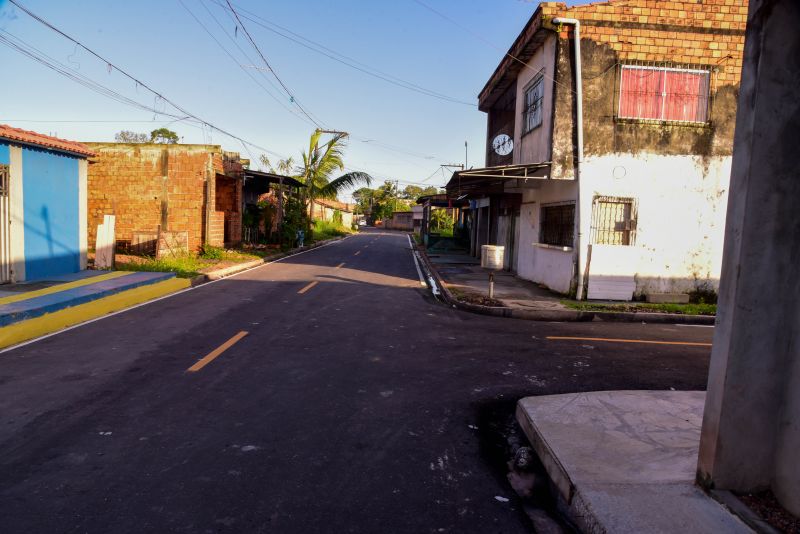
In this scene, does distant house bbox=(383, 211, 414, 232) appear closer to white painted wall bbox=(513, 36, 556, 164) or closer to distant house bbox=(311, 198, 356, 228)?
distant house bbox=(311, 198, 356, 228)

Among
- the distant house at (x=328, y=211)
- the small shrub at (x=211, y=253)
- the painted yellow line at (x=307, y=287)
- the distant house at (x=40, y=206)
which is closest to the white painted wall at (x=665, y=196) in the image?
the painted yellow line at (x=307, y=287)

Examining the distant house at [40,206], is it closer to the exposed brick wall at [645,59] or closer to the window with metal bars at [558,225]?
the exposed brick wall at [645,59]

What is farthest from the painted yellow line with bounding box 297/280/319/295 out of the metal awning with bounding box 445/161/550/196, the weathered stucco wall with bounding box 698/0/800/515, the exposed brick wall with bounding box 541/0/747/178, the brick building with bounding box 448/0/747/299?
the weathered stucco wall with bounding box 698/0/800/515

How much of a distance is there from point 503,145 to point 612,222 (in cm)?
718

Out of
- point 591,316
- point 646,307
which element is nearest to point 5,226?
point 591,316

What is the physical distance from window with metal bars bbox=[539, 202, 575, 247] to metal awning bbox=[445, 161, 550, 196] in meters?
1.06

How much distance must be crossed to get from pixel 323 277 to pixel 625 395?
11621mm

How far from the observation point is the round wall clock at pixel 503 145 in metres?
18.7

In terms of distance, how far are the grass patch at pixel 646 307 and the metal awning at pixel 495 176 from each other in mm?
3311

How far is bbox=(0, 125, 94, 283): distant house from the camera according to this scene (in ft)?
36.4

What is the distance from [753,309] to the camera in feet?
10.7

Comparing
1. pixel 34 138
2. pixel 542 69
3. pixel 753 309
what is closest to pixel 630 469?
pixel 753 309

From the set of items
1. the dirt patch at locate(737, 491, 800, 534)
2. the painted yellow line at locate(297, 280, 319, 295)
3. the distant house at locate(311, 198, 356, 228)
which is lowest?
the painted yellow line at locate(297, 280, 319, 295)

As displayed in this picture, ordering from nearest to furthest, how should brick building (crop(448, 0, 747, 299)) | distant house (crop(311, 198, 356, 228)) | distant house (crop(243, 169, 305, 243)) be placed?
brick building (crop(448, 0, 747, 299)) → distant house (crop(243, 169, 305, 243)) → distant house (crop(311, 198, 356, 228))
